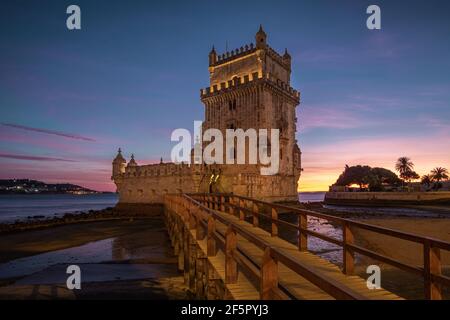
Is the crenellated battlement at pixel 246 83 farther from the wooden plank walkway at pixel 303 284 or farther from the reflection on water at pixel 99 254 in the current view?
the wooden plank walkway at pixel 303 284

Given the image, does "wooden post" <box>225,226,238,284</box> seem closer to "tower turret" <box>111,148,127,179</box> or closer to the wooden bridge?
the wooden bridge

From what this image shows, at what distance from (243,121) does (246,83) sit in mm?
4666

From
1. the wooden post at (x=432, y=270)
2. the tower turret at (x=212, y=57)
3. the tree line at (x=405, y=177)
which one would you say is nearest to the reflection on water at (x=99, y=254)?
the wooden post at (x=432, y=270)

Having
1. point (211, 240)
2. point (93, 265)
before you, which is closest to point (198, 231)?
point (211, 240)

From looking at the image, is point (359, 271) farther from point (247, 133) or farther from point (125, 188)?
point (125, 188)

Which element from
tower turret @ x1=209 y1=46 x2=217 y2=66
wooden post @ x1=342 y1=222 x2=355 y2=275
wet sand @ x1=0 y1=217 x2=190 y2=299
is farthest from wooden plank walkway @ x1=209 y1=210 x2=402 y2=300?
tower turret @ x1=209 y1=46 x2=217 y2=66

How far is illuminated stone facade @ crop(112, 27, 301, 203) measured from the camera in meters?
37.3

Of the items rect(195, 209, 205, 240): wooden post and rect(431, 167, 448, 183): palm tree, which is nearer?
rect(195, 209, 205, 240): wooden post

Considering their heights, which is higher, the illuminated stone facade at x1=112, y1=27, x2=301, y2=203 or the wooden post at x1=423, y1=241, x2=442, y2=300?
the illuminated stone facade at x1=112, y1=27, x2=301, y2=203

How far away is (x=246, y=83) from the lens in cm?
3850

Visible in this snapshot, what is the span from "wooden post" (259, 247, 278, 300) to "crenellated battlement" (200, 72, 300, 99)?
113 ft

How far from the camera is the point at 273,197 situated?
3953 centimetres

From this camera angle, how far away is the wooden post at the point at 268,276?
445cm
